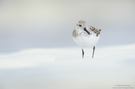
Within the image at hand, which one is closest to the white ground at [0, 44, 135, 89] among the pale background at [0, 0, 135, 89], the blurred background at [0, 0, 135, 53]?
the pale background at [0, 0, 135, 89]

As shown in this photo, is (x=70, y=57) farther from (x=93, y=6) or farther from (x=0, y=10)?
(x=0, y=10)

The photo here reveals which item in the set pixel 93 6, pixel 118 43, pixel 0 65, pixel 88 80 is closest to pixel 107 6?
pixel 93 6

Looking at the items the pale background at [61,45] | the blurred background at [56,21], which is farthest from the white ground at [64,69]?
the blurred background at [56,21]

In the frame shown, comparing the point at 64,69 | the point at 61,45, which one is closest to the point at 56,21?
the point at 61,45

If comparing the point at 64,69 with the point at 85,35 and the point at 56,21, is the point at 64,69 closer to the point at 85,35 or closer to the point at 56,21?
the point at 85,35

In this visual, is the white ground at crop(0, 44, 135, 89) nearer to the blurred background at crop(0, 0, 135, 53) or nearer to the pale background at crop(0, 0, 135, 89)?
the pale background at crop(0, 0, 135, 89)

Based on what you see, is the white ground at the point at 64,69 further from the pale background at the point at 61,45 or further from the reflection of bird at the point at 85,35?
the reflection of bird at the point at 85,35
